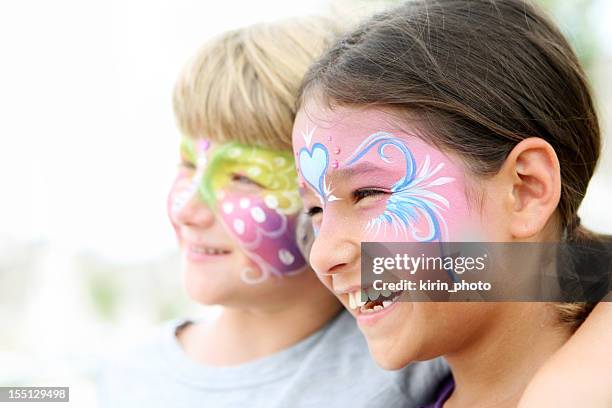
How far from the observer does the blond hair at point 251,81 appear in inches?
68.4

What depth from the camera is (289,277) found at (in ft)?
5.85

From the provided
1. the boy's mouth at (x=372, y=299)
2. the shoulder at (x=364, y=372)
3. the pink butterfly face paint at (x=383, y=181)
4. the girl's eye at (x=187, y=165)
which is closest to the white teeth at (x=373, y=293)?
the boy's mouth at (x=372, y=299)

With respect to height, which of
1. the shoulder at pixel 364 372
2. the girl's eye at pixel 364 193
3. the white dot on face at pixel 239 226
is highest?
the girl's eye at pixel 364 193

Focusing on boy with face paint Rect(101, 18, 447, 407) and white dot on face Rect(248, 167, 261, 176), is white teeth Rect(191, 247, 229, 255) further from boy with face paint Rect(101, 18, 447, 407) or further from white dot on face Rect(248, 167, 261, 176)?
white dot on face Rect(248, 167, 261, 176)

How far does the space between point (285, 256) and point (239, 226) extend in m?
0.12

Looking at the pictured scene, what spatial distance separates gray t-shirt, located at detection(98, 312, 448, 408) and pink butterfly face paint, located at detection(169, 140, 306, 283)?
0.67 ft

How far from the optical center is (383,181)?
4.34ft

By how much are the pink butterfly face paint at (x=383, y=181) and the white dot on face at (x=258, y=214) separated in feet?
1.20

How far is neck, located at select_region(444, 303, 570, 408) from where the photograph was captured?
4.52 feet

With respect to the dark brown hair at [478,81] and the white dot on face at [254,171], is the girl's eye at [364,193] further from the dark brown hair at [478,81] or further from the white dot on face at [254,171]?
the white dot on face at [254,171]

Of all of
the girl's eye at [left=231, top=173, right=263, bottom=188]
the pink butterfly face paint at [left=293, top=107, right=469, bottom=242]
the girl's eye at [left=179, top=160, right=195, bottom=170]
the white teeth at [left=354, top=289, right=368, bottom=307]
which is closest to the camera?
the pink butterfly face paint at [left=293, top=107, right=469, bottom=242]

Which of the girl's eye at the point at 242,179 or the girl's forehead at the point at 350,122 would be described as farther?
the girl's eye at the point at 242,179

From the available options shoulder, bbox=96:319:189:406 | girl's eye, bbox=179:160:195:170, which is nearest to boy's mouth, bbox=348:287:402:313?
girl's eye, bbox=179:160:195:170

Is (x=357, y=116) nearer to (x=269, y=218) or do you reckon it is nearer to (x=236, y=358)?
(x=269, y=218)
